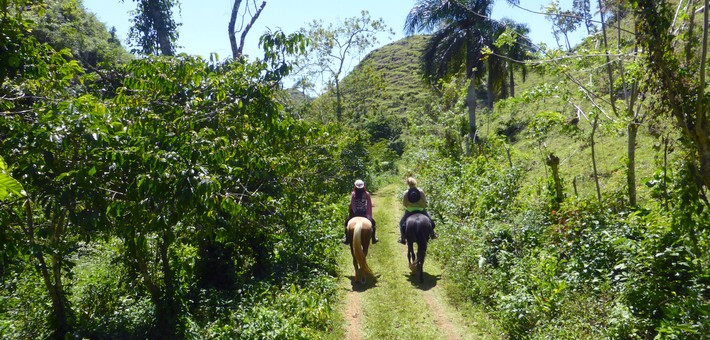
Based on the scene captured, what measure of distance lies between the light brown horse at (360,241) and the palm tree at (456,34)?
1035cm

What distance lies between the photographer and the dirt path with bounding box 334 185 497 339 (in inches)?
269

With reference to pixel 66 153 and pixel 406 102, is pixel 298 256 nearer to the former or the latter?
pixel 66 153

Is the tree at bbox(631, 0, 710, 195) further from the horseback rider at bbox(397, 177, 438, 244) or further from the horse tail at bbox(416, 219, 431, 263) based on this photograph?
the horseback rider at bbox(397, 177, 438, 244)

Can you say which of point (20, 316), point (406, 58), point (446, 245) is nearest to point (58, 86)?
point (20, 316)

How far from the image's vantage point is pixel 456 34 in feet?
62.3

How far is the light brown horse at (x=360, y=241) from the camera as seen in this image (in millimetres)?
8664

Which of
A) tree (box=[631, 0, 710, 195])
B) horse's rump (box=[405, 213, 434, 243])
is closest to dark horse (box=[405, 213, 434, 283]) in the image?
horse's rump (box=[405, 213, 434, 243])

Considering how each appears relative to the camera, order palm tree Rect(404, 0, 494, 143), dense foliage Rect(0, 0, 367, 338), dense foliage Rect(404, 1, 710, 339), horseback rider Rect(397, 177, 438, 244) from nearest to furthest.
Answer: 1. dense foliage Rect(0, 0, 367, 338)
2. dense foliage Rect(404, 1, 710, 339)
3. horseback rider Rect(397, 177, 438, 244)
4. palm tree Rect(404, 0, 494, 143)

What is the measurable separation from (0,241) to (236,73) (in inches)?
171

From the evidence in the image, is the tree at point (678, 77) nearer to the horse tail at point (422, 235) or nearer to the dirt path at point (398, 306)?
the dirt path at point (398, 306)

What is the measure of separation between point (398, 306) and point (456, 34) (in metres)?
14.3

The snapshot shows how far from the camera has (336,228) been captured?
1109 cm

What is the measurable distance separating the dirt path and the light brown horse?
0.28m

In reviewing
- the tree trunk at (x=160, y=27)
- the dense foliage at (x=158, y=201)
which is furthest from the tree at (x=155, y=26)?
the dense foliage at (x=158, y=201)
